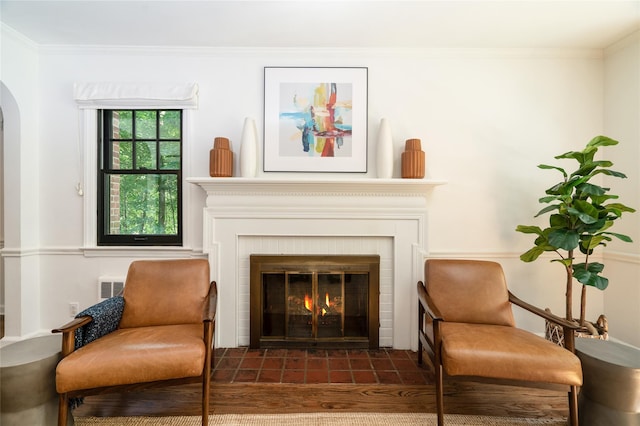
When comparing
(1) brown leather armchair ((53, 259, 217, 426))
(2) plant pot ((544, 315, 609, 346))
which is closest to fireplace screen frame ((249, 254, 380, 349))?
(1) brown leather armchair ((53, 259, 217, 426))

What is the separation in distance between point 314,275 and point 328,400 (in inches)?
36.8

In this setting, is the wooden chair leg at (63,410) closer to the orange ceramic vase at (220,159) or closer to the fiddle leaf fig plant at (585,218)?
the orange ceramic vase at (220,159)

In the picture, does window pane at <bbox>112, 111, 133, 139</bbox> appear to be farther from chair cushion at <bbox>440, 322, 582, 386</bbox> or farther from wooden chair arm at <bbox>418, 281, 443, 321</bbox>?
chair cushion at <bbox>440, 322, 582, 386</bbox>

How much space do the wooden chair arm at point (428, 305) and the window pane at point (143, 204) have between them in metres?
2.19

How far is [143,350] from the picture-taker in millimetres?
1651

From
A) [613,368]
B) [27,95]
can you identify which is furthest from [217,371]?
[27,95]

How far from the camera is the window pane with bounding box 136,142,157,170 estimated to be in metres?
2.82

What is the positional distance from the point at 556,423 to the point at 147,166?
11.8 ft

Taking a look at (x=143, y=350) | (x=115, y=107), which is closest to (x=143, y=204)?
(x=115, y=107)

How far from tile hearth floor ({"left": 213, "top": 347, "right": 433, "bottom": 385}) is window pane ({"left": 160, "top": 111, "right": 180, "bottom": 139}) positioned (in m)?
1.96

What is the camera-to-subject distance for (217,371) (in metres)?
2.22

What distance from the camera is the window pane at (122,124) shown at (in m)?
2.82

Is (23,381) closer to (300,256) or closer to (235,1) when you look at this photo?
(300,256)

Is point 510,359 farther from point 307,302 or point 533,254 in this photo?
point 307,302
